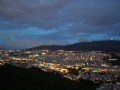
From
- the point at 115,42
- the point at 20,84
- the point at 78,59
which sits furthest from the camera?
the point at 115,42

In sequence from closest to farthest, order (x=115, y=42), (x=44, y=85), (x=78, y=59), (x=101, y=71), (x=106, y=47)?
(x=44, y=85), (x=101, y=71), (x=78, y=59), (x=106, y=47), (x=115, y=42)

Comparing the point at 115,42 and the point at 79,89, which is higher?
the point at 115,42

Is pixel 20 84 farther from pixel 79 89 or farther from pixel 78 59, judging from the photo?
pixel 78 59

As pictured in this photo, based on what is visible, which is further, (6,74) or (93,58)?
(93,58)

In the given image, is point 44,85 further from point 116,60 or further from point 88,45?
point 88,45

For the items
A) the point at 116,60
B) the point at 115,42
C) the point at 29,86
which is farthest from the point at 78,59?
the point at 29,86

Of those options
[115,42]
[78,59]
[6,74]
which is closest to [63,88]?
[6,74]

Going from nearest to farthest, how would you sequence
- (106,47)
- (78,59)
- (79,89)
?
(79,89)
(78,59)
(106,47)

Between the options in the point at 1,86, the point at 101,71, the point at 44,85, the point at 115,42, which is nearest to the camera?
the point at 1,86

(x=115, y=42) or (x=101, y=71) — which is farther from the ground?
(x=115, y=42)
